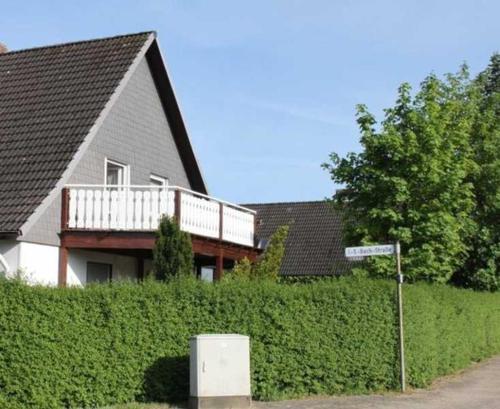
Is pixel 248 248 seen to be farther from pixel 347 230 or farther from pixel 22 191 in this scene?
pixel 22 191

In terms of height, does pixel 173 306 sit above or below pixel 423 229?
below

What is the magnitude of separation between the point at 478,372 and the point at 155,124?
11318 mm

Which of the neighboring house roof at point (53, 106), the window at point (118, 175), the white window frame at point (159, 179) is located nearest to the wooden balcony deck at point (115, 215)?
the neighboring house roof at point (53, 106)

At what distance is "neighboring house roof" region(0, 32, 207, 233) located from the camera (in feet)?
63.2

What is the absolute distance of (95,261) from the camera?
2098 centimetres

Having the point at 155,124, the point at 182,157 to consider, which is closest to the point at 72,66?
the point at 155,124

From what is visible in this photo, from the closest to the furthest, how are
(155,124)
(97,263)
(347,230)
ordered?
1. (97,263)
2. (347,230)
3. (155,124)

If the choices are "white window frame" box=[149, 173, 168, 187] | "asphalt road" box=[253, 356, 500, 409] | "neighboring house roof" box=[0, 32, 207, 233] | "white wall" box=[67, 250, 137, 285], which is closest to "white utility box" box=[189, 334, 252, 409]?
"asphalt road" box=[253, 356, 500, 409]

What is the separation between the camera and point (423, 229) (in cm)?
2103

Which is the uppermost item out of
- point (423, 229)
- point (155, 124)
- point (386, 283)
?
point (155, 124)

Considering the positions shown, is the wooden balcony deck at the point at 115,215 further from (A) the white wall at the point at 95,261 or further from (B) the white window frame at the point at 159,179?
(B) the white window frame at the point at 159,179

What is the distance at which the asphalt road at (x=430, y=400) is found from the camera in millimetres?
14258

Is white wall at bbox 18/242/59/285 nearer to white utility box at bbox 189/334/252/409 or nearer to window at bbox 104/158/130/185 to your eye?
window at bbox 104/158/130/185

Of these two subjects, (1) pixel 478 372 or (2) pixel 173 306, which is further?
(1) pixel 478 372
